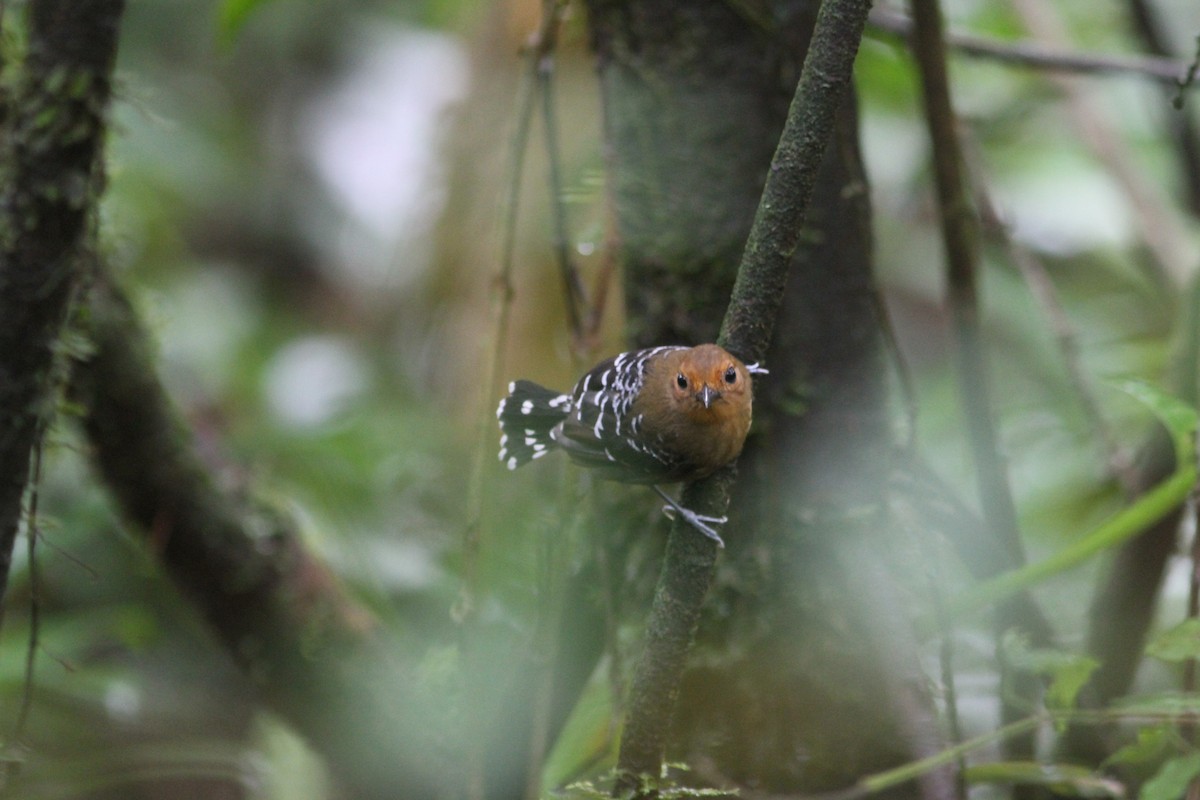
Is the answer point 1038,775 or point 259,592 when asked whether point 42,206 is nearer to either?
point 259,592

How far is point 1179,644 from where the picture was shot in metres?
0.86

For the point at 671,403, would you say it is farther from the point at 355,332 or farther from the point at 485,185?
the point at 355,332

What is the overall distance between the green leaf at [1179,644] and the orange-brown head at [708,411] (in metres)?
0.35

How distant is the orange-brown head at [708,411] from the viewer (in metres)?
0.86

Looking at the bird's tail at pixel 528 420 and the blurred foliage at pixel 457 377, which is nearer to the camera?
the bird's tail at pixel 528 420

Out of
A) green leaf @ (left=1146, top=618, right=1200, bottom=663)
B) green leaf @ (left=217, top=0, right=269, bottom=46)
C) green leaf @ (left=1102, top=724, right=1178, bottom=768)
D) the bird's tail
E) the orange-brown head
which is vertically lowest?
green leaf @ (left=1102, top=724, right=1178, bottom=768)

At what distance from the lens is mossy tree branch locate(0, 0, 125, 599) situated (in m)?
0.99

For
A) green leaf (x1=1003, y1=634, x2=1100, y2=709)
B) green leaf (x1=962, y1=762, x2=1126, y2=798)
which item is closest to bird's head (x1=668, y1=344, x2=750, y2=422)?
green leaf (x1=1003, y1=634, x2=1100, y2=709)

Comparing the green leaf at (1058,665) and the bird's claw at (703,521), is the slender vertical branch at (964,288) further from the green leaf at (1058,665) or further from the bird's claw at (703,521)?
the bird's claw at (703,521)

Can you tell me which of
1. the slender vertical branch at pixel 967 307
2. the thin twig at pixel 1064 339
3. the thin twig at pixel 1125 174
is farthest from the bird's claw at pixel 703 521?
the thin twig at pixel 1125 174

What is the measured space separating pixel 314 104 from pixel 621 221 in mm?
4102

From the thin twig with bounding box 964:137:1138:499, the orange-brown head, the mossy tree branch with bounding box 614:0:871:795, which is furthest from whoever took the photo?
the thin twig with bounding box 964:137:1138:499

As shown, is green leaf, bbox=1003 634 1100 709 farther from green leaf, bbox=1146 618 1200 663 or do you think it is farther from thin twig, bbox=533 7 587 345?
thin twig, bbox=533 7 587 345

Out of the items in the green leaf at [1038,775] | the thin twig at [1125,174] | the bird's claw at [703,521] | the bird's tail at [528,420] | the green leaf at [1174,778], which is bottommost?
the green leaf at [1174,778]
